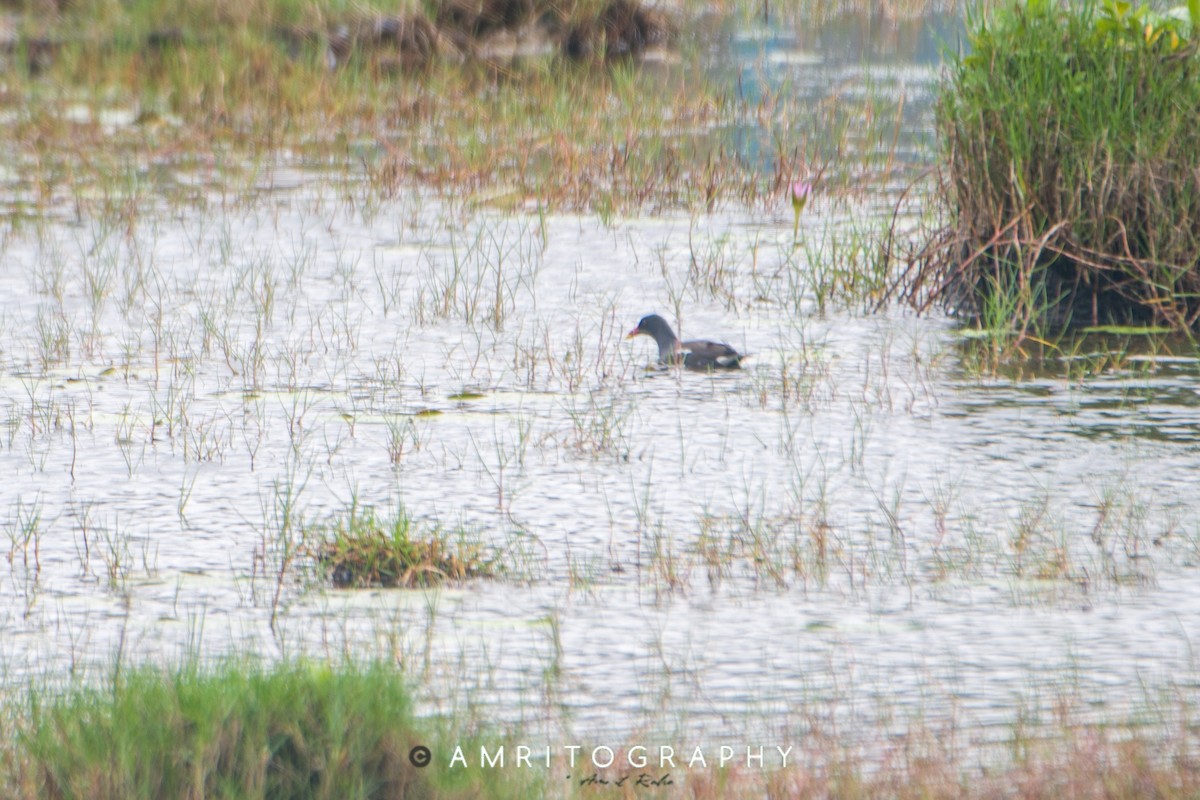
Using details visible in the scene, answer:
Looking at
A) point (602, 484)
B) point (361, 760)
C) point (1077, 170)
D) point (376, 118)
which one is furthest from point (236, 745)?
point (376, 118)

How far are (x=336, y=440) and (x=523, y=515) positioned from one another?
897mm

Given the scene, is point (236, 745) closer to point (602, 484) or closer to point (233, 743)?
point (233, 743)

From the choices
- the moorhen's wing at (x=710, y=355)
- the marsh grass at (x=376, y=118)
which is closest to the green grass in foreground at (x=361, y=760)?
the moorhen's wing at (x=710, y=355)

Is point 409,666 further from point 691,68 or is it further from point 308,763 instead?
point 691,68

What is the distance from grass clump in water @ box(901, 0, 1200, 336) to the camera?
641 cm

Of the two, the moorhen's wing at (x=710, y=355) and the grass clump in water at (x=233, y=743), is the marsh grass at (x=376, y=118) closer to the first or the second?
the moorhen's wing at (x=710, y=355)

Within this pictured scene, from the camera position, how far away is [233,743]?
2631 mm

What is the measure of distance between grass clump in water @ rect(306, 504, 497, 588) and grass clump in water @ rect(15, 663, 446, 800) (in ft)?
3.78

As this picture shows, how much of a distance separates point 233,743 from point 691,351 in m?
3.57

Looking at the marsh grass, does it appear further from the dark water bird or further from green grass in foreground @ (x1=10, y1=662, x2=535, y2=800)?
green grass in foreground @ (x1=10, y1=662, x2=535, y2=800)

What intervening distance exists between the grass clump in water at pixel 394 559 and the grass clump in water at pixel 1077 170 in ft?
9.18

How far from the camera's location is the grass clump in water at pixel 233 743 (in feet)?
8.57

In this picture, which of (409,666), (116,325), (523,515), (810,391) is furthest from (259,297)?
(409,666)

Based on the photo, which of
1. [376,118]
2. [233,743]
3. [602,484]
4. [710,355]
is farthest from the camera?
[376,118]
